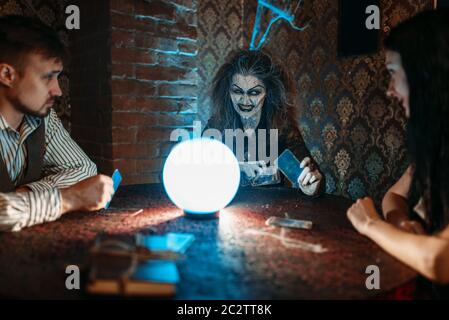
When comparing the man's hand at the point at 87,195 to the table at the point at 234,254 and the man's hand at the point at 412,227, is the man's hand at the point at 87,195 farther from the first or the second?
the man's hand at the point at 412,227

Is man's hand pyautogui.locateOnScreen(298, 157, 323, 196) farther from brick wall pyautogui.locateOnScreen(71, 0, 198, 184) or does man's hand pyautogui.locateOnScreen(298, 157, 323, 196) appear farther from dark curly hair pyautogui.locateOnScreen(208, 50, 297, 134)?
brick wall pyautogui.locateOnScreen(71, 0, 198, 184)

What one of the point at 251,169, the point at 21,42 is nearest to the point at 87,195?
the point at 21,42

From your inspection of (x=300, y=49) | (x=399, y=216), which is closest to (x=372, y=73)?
(x=300, y=49)

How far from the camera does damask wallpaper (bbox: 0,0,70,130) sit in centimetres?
267

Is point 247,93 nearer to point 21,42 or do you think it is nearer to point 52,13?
point 21,42

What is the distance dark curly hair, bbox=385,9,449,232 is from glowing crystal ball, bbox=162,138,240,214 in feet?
2.06

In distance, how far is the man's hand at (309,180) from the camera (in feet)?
6.15

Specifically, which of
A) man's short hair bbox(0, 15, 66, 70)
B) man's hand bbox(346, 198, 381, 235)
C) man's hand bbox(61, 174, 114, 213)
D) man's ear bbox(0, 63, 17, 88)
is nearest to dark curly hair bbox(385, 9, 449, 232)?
man's hand bbox(346, 198, 381, 235)

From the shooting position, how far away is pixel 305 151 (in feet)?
8.32

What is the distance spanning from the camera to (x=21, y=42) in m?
1.68

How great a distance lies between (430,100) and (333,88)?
6.98 ft

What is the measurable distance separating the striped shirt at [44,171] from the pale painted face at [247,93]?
97 centimetres
